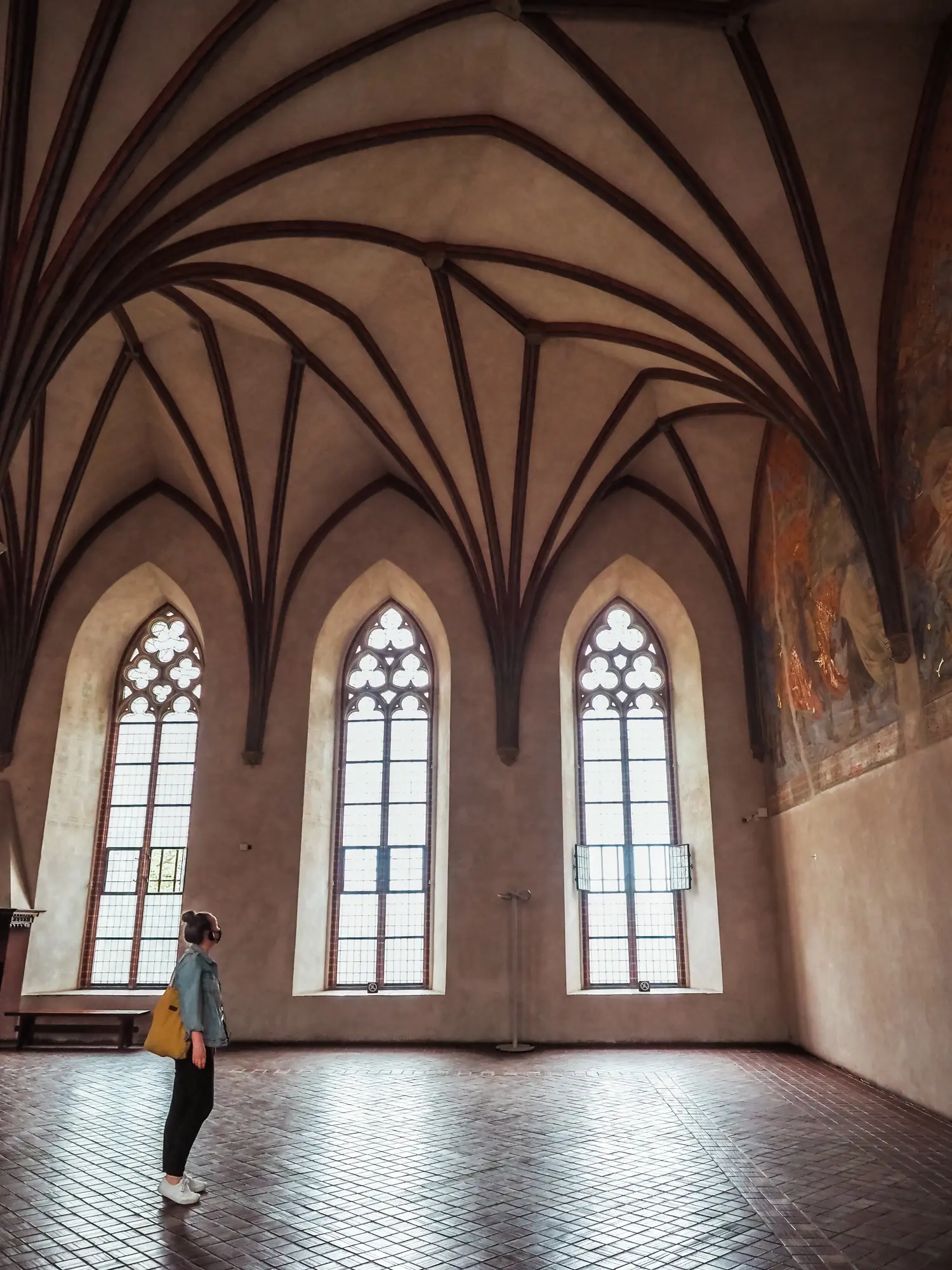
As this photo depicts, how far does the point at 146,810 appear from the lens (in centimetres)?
1496

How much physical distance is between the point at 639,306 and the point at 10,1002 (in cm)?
1283

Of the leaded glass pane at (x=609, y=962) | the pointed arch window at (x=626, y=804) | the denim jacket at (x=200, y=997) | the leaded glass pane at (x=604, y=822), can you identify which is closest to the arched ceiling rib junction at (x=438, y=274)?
the pointed arch window at (x=626, y=804)

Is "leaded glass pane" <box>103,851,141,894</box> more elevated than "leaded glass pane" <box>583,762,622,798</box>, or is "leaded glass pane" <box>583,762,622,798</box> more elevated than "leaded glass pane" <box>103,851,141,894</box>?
"leaded glass pane" <box>583,762,622,798</box>

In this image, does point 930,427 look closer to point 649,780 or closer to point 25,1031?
point 649,780

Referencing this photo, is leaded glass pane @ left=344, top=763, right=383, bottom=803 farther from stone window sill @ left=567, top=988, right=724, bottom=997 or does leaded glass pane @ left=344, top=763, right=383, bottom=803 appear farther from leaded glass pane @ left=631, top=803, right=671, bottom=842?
stone window sill @ left=567, top=988, right=724, bottom=997

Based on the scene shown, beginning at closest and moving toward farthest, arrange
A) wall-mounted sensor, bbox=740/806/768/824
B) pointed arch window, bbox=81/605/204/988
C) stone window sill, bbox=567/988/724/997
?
1. stone window sill, bbox=567/988/724/997
2. wall-mounted sensor, bbox=740/806/768/824
3. pointed arch window, bbox=81/605/204/988

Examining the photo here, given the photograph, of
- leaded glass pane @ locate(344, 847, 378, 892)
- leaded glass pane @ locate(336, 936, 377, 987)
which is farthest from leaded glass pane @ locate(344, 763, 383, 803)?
leaded glass pane @ locate(336, 936, 377, 987)

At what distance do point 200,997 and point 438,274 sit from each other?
911 centimetres

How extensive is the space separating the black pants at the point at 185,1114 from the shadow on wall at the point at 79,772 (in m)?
9.25

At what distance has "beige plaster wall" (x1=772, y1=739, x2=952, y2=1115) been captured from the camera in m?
8.48

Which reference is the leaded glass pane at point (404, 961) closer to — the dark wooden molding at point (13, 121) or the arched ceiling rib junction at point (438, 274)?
the arched ceiling rib junction at point (438, 274)

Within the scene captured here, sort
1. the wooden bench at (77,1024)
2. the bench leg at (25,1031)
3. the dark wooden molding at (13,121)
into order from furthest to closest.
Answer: the bench leg at (25,1031) → the wooden bench at (77,1024) → the dark wooden molding at (13,121)

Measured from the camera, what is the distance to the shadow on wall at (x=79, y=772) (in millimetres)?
13914

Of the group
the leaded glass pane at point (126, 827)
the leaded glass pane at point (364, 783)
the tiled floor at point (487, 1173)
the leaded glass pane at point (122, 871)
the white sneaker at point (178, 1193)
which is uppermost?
the leaded glass pane at point (364, 783)
